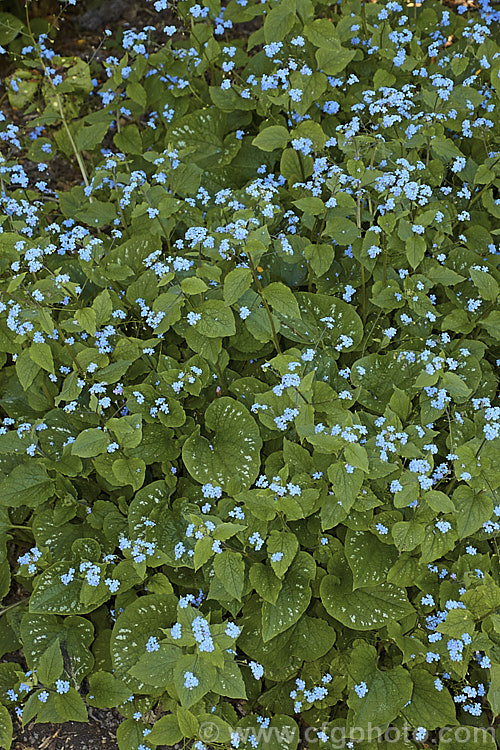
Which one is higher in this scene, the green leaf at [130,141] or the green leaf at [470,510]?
the green leaf at [130,141]

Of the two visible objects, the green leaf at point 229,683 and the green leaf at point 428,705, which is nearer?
the green leaf at point 229,683

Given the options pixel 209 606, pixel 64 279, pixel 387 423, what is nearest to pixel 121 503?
pixel 209 606

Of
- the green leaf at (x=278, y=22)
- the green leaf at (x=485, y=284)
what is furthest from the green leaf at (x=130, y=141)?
the green leaf at (x=485, y=284)

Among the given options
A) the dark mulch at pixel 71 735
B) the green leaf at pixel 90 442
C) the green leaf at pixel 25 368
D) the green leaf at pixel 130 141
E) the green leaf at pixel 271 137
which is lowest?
the dark mulch at pixel 71 735

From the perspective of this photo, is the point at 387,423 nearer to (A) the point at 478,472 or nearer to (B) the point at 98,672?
(A) the point at 478,472

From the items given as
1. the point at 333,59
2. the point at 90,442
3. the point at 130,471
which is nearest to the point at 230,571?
the point at 130,471

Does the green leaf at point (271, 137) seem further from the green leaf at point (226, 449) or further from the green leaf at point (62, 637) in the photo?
the green leaf at point (62, 637)

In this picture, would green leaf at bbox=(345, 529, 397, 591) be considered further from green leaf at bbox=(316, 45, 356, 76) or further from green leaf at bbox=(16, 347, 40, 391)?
green leaf at bbox=(316, 45, 356, 76)
